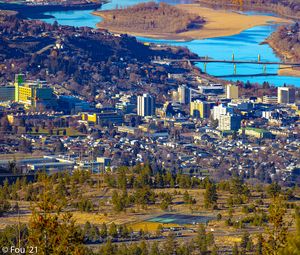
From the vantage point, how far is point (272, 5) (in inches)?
2441

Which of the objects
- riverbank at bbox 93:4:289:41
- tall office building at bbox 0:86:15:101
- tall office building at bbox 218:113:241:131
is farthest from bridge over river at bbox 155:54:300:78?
tall office building at bbox 218:113:241:131

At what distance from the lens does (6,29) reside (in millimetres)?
42750

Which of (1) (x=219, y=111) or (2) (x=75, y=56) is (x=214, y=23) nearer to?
(2) (x=75, y=56)

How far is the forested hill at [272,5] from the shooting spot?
5912 cm

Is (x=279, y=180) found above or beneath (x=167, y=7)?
beneath

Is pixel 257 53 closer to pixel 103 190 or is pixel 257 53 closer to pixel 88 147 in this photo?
pixel 88 147

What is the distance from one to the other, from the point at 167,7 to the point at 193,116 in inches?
952

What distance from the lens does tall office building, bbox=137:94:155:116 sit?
32844 millimetres

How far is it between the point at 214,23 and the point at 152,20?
303 cm

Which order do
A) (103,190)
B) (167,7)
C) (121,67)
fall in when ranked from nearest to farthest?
(103,190)
(121,67)
(167,7)

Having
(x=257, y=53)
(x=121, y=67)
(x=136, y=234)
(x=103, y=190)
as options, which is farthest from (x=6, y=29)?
(x=136, y=234)

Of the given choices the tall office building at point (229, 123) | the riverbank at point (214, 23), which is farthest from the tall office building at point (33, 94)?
the riverbank at point (214, 23)

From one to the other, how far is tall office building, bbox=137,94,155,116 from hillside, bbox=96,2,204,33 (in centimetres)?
1874

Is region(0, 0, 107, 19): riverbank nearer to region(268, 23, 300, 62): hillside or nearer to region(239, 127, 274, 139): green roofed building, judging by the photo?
region(268, 23, 300, 62): hillside
